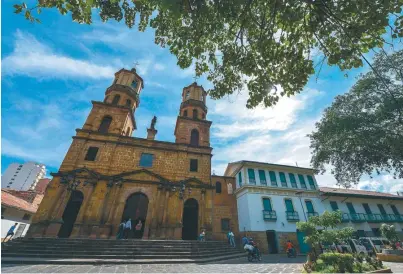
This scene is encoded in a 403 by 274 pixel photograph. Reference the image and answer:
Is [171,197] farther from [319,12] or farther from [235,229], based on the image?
[319,12]

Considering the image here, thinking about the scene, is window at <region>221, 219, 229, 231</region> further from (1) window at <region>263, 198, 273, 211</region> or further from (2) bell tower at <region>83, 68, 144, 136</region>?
(2) bell tower at <region>83, 68, 144, 136</region>

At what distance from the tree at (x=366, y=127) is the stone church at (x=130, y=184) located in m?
10.6

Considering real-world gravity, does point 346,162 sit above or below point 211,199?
above

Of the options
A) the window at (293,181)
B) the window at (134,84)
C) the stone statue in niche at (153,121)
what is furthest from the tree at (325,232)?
the window at (134,84)

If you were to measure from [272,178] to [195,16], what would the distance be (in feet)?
64.3

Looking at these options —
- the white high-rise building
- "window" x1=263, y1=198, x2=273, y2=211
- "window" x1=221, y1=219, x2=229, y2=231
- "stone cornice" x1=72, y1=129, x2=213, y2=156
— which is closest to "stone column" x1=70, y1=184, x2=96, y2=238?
"stone cornice" x1=72, y1=129, x2=213, y2=156

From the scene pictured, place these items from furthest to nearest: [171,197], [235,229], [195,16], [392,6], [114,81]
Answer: [114,81] < [235,229] < [171,197] < [195,16] < [392,6]

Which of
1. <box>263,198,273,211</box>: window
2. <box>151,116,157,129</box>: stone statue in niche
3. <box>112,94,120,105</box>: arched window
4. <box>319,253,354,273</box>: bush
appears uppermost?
<box>112,94,120,105</box>: arched window

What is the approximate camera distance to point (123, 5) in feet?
18.1

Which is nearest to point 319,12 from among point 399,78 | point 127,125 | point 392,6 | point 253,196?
point 392,6

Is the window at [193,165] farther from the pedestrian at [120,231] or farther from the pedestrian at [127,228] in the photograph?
the pedestrian at [120,231]

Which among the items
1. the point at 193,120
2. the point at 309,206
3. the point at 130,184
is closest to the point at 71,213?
the point at 130,184

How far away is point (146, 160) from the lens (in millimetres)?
18188

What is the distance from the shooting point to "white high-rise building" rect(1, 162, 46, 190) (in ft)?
247
